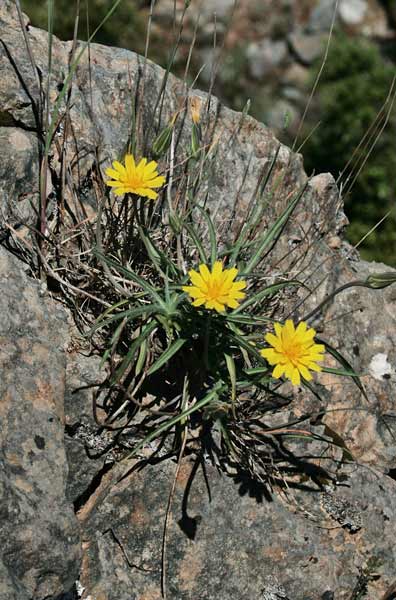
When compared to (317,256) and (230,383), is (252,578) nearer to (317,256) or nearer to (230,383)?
(230,383)

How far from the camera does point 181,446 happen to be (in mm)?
2473

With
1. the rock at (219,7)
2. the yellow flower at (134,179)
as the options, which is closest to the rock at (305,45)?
the rock at (219,7)

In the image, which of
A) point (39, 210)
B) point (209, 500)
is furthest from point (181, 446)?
point (39, 210)

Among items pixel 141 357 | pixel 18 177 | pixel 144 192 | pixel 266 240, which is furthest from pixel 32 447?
pixel 266 240

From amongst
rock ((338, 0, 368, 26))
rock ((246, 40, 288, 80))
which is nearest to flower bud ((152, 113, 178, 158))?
rock ((246, 40, 288, 80))

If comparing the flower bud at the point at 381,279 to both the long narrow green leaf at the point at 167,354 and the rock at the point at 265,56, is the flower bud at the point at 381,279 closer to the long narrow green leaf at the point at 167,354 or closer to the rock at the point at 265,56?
the long narrow green leaf at the point at 167,354

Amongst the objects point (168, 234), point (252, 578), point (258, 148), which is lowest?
point (252, 578)

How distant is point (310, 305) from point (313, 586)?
1134 mm

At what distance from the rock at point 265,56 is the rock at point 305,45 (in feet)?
0.32

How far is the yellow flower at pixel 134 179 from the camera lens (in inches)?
94.9

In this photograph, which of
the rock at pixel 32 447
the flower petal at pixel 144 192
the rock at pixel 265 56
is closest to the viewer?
the rock at pixel 32 447

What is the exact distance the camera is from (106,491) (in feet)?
7.96

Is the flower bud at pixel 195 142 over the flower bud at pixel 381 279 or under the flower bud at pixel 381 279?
over

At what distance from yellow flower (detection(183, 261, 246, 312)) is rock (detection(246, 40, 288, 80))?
17.3ft
